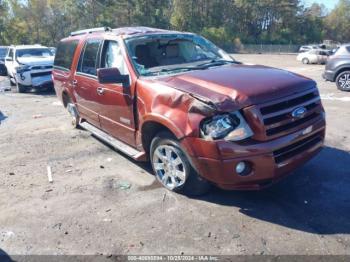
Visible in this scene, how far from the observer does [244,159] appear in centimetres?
360

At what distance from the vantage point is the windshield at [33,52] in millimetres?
14406

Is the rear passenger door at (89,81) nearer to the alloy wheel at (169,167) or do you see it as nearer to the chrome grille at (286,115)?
the alloy wheel at (169,167)

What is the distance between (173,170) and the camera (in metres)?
4.36

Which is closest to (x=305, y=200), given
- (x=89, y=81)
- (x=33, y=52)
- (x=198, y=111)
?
(x=198, y=111)

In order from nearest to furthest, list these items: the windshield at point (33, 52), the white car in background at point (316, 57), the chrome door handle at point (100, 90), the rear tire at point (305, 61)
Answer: the chrome door handle at point (100, 90), the windshield at point (33, 52), the white car in background at point (316, 57), the rear tire at point (305, 61)

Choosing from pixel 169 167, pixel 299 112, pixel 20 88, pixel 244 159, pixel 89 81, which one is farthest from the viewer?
pixel 20 88

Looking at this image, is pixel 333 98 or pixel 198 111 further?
pixel 333 98

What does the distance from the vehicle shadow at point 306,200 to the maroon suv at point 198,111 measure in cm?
37

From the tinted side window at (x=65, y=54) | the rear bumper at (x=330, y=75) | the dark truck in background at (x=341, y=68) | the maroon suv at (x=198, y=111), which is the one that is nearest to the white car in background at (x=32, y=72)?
the tinted side window at (x=65, y=54)

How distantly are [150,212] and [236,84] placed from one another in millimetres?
1741

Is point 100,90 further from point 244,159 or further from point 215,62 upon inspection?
point 244,159

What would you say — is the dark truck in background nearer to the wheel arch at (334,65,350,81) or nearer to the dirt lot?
the wheel arch at (334,65,350,81)

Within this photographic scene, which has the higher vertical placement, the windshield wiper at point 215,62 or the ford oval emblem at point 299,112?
the windshield wiper at point 215,62

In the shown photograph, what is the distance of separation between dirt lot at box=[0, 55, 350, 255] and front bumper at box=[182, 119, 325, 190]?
0.46 metres
